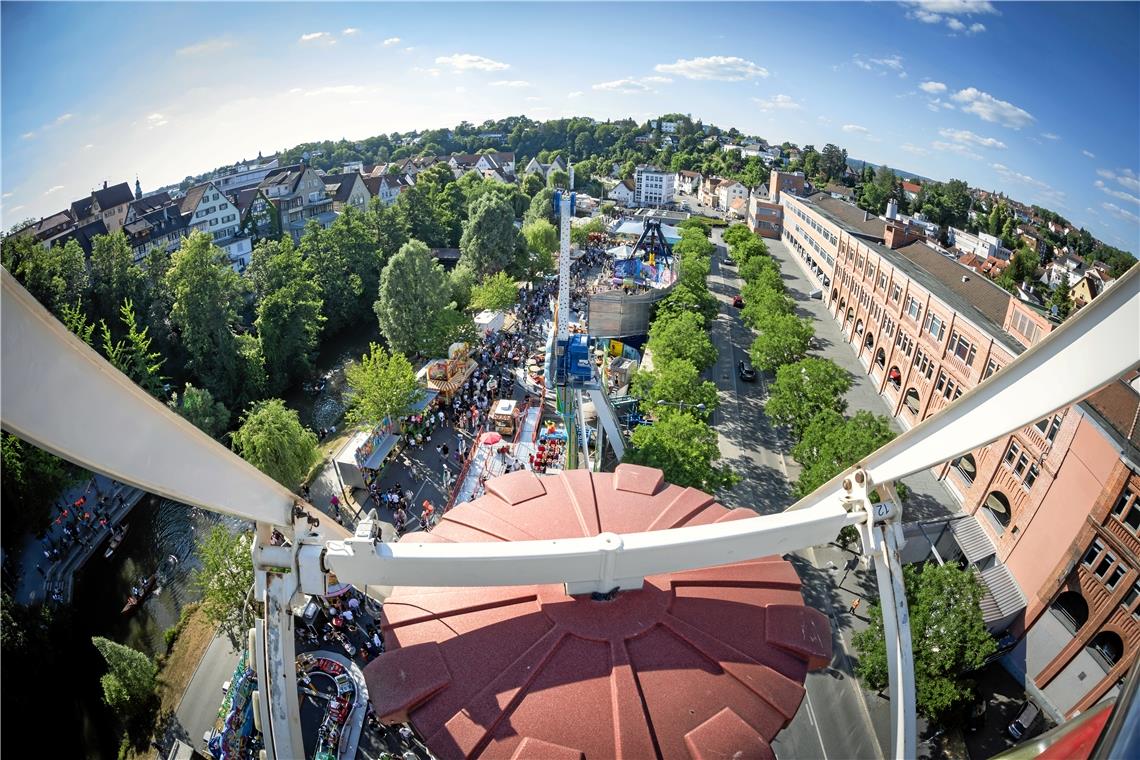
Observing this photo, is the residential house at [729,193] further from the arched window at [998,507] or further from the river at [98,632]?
the river at [98,632]

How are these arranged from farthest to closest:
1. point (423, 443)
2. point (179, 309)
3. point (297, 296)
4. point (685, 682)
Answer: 1. point (297, 296)
2. point (179, 309)
3. point (423, 443)
4. point (685, 682)

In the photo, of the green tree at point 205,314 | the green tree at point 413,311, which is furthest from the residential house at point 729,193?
the green tree at point 205,314

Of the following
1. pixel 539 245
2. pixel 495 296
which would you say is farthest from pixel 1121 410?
pixel 539 245

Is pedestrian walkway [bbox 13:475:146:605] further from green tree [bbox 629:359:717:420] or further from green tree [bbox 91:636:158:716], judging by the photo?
green tree [bbox 629:359:717:420]

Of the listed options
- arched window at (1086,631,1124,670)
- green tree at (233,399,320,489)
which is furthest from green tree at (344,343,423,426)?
arched window at (1086,631,1124,670)

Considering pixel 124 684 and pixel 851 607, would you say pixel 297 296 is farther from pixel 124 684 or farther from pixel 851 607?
pixel 851 607

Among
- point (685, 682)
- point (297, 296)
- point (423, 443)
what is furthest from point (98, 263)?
point (685, 682)
